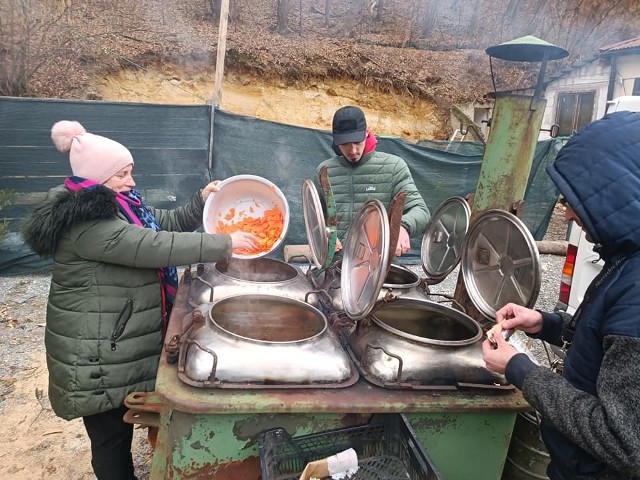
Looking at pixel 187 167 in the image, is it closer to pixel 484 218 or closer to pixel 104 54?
pixel 484 218

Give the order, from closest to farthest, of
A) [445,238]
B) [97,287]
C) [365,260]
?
[97,287], [365,260], [445,238]

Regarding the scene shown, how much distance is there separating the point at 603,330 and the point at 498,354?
42cm

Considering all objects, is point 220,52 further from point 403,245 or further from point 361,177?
point 403,245

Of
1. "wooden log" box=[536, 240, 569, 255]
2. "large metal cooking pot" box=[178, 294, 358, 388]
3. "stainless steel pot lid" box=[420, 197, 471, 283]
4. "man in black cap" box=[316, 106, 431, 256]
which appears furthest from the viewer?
"wooden log" box=[536, 240, 569, 255]

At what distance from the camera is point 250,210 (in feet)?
10.8

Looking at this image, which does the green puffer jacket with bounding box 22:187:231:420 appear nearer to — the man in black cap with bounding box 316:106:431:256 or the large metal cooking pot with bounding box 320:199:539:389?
the large metal cooking pot with bounding box 320:199:539:389

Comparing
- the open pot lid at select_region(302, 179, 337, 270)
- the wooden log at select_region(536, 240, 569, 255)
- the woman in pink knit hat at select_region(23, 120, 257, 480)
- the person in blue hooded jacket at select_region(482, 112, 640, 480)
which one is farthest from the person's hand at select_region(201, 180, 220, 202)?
the wooden log at select_region(536, 240, 569, 255)

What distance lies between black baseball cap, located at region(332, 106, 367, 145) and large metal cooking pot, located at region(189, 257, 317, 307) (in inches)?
40.5

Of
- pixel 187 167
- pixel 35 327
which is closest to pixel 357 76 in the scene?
pixel 187 167

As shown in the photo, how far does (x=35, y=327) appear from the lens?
15.0 feet

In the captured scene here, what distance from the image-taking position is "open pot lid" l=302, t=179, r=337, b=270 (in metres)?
2.56

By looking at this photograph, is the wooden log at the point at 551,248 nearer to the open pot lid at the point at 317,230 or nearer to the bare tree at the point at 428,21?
the open pot lid at the point at 317,230

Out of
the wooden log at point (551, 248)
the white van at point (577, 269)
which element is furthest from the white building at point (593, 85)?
the white van at point (577, 269)

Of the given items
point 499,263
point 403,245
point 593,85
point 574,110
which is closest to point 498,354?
point 499,263
